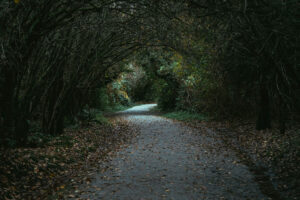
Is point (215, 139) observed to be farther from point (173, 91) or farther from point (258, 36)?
point (173, 91)

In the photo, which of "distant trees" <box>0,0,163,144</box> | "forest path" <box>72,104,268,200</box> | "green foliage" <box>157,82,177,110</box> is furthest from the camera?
"green foliage" <box>157,82,177,110</box>

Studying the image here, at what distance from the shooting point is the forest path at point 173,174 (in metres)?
Answer: 6.22

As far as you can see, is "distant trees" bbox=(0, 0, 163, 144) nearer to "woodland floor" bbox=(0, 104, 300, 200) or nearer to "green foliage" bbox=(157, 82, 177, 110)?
"woodland floor" bbox=(0, 104, 300, 200)

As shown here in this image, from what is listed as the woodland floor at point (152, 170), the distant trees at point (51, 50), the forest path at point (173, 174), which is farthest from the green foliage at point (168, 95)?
the forest path at point (173, 174)

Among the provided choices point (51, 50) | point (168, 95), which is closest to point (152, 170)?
point (51, 50)

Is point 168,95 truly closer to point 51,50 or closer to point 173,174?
point 51,50

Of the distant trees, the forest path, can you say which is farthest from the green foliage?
the forest path

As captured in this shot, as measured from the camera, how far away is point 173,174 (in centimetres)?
782

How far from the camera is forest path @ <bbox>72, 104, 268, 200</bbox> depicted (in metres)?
6.22

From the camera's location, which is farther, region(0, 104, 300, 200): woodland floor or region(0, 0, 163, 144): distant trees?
region(0, 0, 163, 144): distant trees

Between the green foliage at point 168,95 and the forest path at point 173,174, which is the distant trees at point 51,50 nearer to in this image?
the forest path at point 173,174


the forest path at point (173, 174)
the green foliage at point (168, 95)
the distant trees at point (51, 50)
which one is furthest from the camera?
the green foliage at point (168, 95)

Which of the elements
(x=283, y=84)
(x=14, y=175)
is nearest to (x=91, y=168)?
(x=14, y=175)

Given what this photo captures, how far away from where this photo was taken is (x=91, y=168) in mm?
8641
